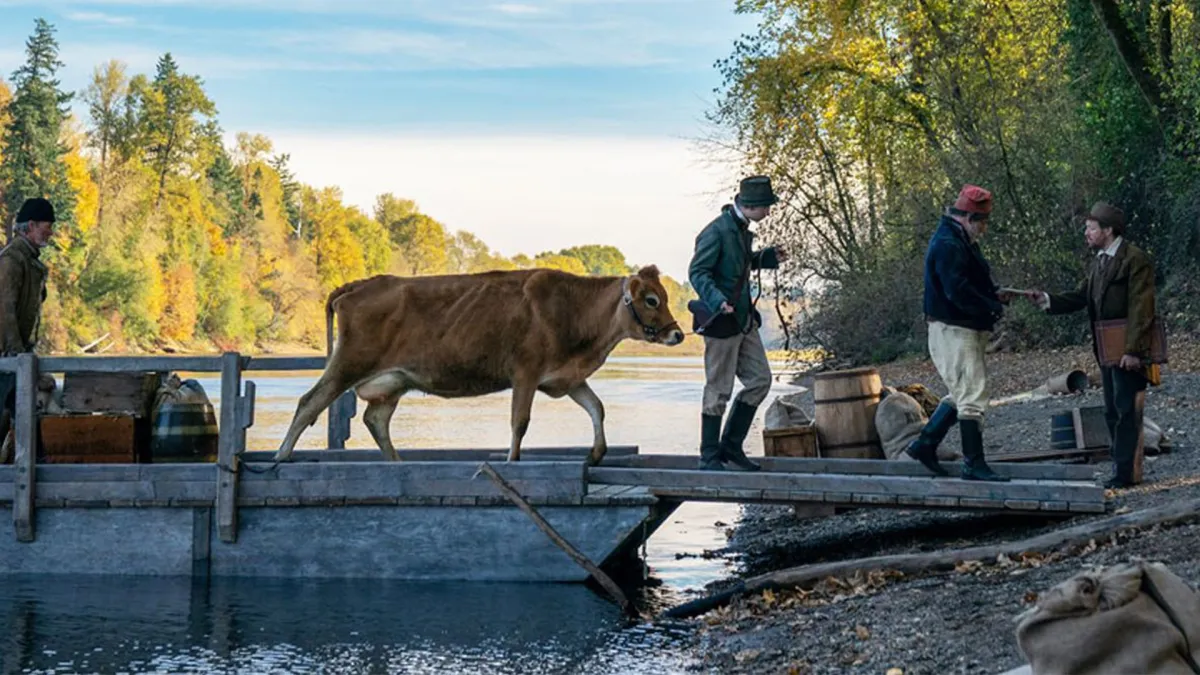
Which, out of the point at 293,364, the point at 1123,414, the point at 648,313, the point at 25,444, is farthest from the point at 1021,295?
the point at 25,444

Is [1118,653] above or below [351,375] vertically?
below

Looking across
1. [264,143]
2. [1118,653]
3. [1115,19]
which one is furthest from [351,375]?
[264,143]

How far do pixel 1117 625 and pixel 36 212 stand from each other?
9.50 meters

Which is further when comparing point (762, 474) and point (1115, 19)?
point (1115, 19)

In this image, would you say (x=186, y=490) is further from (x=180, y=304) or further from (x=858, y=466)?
(x=180, y=304)

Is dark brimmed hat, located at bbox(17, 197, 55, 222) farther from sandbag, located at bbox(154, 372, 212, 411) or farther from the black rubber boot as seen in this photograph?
the black rubber boot

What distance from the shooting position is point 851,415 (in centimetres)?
1401

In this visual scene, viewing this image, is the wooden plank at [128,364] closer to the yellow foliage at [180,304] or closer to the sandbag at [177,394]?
the sandbag at [177,394]

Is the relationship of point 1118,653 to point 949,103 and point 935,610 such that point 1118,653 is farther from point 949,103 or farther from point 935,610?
point 949,103

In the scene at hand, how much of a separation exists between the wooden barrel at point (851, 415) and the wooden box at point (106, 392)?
5716 millimetres

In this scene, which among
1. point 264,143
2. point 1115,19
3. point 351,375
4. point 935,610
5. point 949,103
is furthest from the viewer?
point 264,143

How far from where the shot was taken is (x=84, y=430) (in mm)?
12727

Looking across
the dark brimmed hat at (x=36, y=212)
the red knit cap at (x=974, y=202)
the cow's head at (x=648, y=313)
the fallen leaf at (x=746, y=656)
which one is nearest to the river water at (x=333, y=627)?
the fallen leaf at (x=746, y=656)

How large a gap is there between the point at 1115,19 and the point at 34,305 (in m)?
19.5
